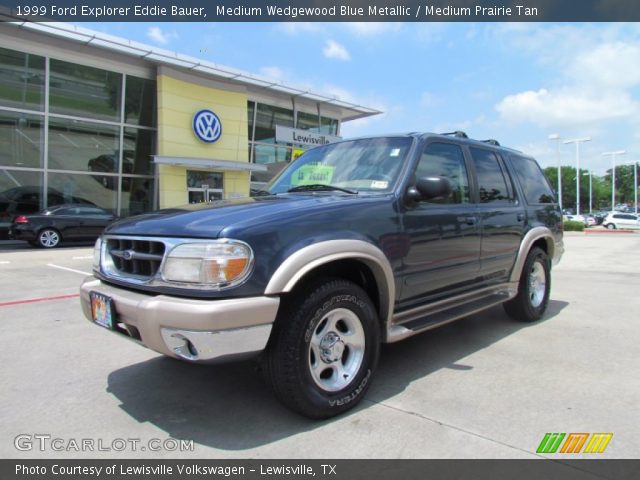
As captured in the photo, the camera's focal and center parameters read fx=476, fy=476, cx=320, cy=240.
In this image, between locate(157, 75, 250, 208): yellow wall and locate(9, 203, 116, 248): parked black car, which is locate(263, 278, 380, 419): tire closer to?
locate(9, 203, 116, 248): parked black car

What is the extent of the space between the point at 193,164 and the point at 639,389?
62.0ft

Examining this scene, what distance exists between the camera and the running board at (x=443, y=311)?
340 centimetres

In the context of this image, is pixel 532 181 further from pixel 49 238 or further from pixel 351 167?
pixel 49 238

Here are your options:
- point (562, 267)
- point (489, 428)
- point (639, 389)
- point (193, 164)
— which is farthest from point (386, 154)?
point (193, 164)

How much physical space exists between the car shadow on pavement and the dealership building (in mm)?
11637

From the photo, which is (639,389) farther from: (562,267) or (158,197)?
(158,197)

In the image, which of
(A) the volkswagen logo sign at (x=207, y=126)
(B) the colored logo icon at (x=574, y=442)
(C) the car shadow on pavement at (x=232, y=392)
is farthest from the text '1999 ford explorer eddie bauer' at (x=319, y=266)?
(A) the volkswagen logo sign at (x=207, y=126)

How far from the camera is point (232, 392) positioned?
336 cm

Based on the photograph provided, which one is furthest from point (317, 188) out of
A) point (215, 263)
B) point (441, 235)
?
point (215, 263)

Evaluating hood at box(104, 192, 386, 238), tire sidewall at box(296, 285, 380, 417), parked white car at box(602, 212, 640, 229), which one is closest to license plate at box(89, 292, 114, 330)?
hood at box(104, 192, 386, 238)

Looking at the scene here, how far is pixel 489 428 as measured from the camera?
2.78 meters

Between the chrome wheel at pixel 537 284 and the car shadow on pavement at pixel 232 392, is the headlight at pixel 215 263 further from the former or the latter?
the chrome wheel at pixel 537 284

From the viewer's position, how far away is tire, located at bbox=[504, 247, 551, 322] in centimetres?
513
